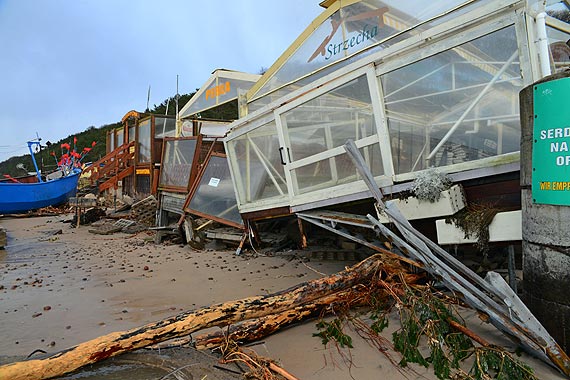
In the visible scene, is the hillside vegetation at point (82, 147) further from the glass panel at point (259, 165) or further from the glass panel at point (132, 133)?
the glass panel at point (259, 165)

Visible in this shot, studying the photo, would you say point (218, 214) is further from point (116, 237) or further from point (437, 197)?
point (437, 197)

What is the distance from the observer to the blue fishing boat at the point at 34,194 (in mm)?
18391

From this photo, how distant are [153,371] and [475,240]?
3171 millimetres

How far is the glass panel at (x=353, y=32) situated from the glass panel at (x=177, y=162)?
4.19 m

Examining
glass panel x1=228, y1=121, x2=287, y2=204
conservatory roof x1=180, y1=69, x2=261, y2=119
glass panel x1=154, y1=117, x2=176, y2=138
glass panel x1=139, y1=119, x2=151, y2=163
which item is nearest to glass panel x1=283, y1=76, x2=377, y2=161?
glass panel x1=228, y1=121, x2=287, y2=204

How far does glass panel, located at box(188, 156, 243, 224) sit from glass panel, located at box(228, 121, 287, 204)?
111 cm

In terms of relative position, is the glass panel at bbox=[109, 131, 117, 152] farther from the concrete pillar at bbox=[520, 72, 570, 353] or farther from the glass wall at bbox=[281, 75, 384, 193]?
the concrete pillar at bbox=[520, 72, 570, 353]

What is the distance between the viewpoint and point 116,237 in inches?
479

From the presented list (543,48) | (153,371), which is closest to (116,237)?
(153,371)

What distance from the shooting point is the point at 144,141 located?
19.2 m

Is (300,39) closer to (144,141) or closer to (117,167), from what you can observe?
(144,141)

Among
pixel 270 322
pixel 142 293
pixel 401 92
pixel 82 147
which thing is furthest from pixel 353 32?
pixel 82 147

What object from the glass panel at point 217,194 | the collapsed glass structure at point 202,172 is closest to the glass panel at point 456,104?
the collapsed glass structure at point 202,172

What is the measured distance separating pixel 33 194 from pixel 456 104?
67.4 ft
